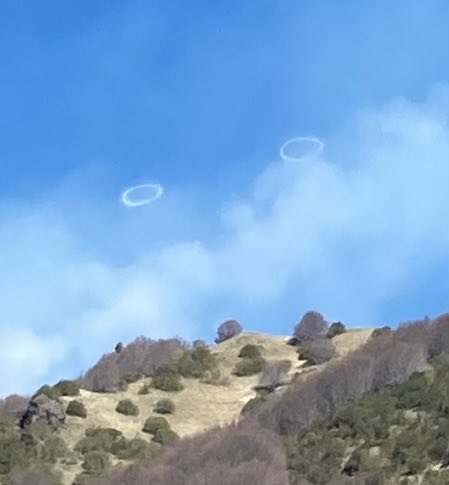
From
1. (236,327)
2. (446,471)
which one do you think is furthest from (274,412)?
→ (236,327)

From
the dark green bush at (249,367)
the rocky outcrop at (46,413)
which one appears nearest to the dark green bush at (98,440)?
the rocky outcrop at (46,413)

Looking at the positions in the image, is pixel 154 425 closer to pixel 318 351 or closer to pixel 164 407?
pixel 164 407

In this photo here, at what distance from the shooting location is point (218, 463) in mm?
44812

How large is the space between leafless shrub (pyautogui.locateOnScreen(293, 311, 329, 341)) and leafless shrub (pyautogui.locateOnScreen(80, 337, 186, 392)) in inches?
252

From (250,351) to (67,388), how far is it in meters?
12.4

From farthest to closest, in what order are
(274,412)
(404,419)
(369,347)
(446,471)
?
1. (369,347)
2. (274,412)
3. (404,419)
4. (446,471)

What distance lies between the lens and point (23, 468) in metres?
50.1

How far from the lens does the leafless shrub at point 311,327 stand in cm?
7038

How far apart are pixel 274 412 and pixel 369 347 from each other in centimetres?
747

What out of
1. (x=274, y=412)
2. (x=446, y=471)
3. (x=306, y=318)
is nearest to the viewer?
(x=446, y=471)

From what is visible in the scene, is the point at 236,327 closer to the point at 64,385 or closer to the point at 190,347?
the point at 190,347

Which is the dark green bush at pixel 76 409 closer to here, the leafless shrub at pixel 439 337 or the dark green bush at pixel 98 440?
the dark green bush at pixel 98 440

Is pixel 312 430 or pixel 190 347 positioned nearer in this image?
pixel 312 430

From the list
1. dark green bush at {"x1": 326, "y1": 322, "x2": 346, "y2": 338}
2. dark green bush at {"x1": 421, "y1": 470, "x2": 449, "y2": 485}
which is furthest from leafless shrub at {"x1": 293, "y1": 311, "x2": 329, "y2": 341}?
dark green bush at {"x1": 421, "y1": 470, "x2": 449, "y2": 485}
